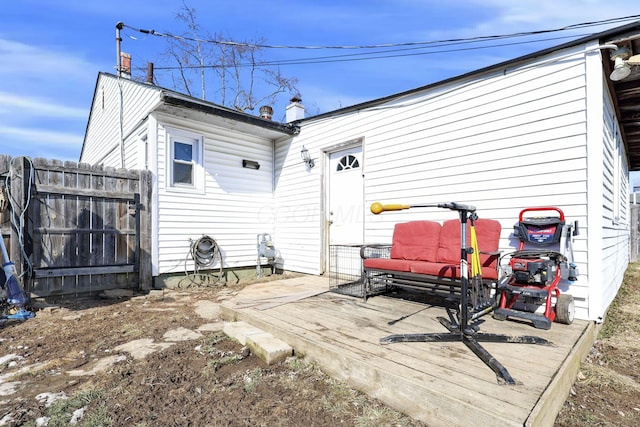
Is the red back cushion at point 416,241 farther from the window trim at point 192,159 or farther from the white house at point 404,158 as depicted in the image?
the window trim at point 192,159

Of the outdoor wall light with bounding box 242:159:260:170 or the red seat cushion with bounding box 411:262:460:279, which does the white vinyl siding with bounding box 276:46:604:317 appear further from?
the outdoor wall light with bounding box 242:159:260:170

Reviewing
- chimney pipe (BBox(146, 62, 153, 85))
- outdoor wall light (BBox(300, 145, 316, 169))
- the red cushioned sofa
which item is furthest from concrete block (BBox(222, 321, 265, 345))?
chimney pipe (BBox(146, 62, 153, 85))

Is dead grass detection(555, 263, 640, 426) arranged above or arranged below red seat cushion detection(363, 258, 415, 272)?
below

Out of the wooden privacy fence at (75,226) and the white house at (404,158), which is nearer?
the white house at (404,158)

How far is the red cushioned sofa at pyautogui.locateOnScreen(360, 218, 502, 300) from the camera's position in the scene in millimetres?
3150

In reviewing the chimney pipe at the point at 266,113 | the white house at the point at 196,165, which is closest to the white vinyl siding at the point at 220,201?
the white house at the point at 196,165

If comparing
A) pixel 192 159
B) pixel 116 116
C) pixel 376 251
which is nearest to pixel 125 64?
pixel 116 116

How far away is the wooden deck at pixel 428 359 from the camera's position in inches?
62.3

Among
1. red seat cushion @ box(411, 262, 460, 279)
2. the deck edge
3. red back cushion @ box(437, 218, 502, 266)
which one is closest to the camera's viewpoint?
the deck edge

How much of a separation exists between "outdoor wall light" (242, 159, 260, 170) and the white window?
920 mm

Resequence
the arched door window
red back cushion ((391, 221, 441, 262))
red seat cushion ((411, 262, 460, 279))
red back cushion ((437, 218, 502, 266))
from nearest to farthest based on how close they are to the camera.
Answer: red seat cushion ((411, 262, 460, 279)) → red back cushion ((437, 218, 502, 266)) → red back cushion ((391, 221, 441, 262)) → the arched door window

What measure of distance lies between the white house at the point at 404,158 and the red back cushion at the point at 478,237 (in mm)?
367

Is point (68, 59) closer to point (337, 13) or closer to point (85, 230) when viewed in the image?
point (85, 230)

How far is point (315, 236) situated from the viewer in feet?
19.7
